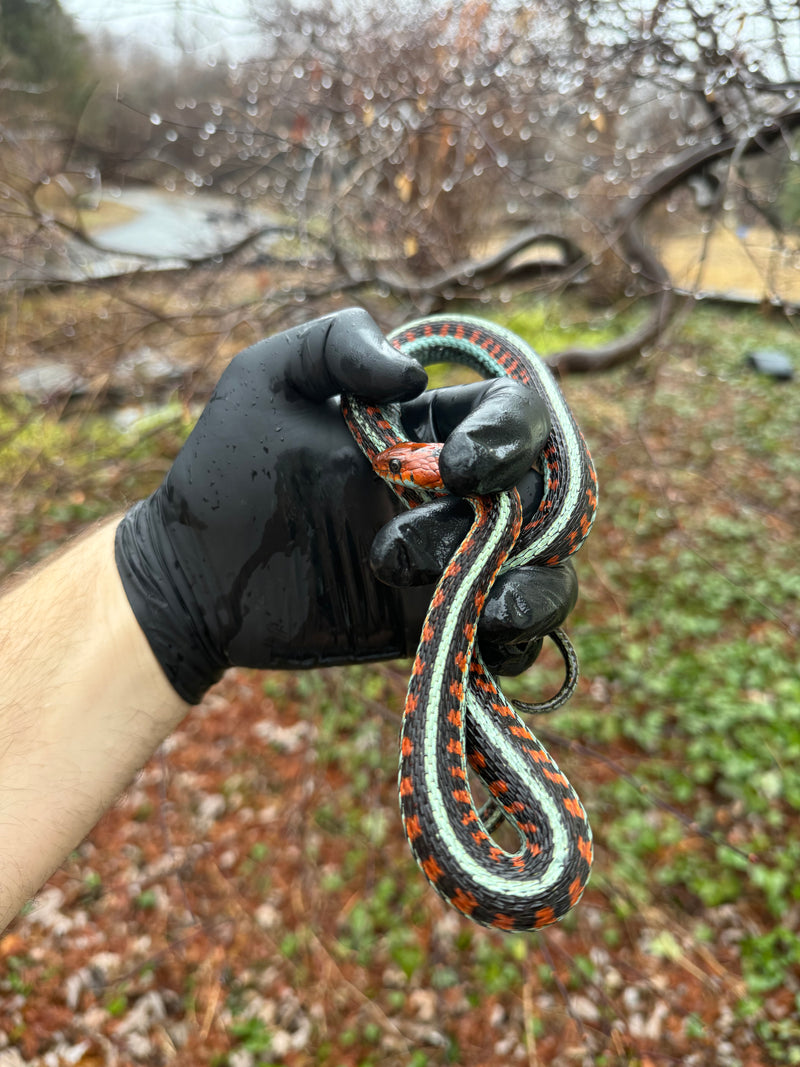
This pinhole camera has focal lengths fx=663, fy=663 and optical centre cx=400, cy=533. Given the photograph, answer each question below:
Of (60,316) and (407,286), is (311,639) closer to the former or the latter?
(407,286)

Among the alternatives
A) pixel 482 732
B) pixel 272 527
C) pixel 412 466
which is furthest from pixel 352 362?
pixel 482 732

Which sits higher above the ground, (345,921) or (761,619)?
(761,619)

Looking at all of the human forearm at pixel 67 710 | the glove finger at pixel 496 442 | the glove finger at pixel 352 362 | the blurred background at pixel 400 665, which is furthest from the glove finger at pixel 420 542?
the blurred background at pixel 400 665

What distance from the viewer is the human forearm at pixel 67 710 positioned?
2.49m

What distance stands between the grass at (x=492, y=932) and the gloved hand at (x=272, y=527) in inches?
59.6

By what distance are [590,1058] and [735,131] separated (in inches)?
242

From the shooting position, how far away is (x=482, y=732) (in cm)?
240

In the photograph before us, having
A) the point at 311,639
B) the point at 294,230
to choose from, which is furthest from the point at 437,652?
the point at 294,230

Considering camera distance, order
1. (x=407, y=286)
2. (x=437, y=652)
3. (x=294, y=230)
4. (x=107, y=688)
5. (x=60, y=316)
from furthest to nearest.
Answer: (x=60, y=316) → (x=294, y=230) → (x=407, y=286) → (x=107, y=688) → (x=437, y=652)

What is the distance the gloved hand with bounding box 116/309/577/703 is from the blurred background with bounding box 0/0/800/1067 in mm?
1477

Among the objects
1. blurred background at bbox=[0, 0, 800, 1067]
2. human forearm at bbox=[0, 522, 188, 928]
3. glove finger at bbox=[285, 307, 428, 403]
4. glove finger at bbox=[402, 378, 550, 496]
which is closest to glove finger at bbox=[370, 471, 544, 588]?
glove finger at bbox=[402, 378, 550, 496]

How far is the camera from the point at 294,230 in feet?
21.6

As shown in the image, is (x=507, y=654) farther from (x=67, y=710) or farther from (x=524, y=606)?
(x=67, y=710)

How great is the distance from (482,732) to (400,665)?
3.29 metres
